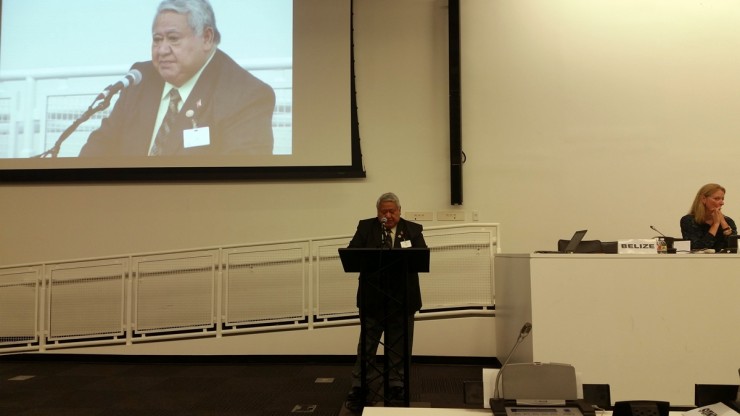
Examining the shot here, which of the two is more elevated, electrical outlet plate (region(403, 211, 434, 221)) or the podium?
electrical outlet plate (region(403, 211, 434, 221))

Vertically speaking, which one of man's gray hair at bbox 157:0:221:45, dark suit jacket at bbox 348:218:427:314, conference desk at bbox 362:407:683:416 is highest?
man's gray hair at bbox 157:0:221:45

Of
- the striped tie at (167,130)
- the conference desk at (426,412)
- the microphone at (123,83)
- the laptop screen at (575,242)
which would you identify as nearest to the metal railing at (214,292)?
the striped tie at (167,130)

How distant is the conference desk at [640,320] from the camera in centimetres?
332

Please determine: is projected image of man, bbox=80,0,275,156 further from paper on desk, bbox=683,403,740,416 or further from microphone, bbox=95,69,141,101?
paper on desk, bbox=683,403,740,416

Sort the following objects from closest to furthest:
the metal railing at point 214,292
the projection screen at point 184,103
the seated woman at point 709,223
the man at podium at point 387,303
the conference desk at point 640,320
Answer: the conference desk at point 640,320, the man at podium at point 387,303, the seated woman at point 709,223, the metal railing at point 214,292, the projection screen at point 184,103

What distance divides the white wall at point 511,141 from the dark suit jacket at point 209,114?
39 cm

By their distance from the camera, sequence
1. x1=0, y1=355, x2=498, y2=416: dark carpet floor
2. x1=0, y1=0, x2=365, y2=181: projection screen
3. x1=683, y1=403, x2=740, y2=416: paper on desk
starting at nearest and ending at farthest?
x1=683, y1=403, x2=740, y2=416: paper on desk → x1=0, y1=355, x2=498, y2=416: dark carpet floor → x1=0, y1=0, x2=365, y2=181: projection screen

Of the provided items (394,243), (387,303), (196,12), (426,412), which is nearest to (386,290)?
(387,303)

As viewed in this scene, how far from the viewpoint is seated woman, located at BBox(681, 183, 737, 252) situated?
13.3 feet

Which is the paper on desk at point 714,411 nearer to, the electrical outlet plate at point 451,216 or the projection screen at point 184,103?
the electrical outlet plate at point 451,216

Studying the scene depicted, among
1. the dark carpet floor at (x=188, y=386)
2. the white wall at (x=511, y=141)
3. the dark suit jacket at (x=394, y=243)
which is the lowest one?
the dark carpet floor at (x=188, y=386)

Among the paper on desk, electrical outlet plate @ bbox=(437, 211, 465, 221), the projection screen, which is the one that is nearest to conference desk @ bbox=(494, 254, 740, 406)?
the paper on desk

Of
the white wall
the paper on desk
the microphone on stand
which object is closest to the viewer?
the paper on desk

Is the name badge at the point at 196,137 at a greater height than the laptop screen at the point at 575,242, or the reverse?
the name badge at the point at 196,137
